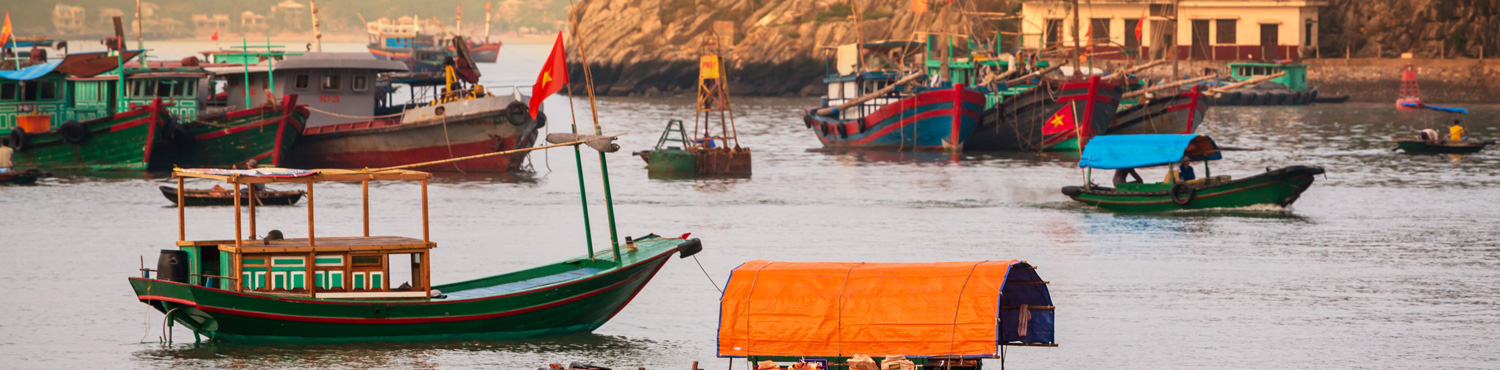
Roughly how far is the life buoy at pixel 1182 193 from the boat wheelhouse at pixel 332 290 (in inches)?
758

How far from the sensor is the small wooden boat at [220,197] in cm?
4003

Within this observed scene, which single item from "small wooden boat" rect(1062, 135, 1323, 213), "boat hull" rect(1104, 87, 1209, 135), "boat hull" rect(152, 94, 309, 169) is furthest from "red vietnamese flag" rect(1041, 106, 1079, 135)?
"boat hull" rect(152, 94, 309, 169)

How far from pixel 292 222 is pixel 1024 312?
24545 millimetres

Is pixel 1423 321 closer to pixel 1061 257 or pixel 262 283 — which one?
pixel 1061 257

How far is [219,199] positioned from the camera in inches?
1608

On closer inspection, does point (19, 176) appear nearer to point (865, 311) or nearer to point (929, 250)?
point (929, 250)

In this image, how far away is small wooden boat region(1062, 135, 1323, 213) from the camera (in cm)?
3647

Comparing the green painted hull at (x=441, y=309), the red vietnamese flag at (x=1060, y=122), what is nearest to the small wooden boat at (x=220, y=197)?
the green painted hull at (x=441, y=309)

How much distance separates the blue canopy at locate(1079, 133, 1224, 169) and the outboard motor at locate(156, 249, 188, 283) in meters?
22.0

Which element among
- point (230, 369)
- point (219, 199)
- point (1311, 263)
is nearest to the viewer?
point (230, 369)

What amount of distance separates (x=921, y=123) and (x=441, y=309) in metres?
41.4

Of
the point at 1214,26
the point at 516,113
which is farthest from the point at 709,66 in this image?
the point at 1214,26

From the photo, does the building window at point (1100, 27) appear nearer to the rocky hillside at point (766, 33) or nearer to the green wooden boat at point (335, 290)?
the rocky hillside at point (766, 33)

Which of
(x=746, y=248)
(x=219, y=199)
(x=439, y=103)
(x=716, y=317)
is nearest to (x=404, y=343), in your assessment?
(x=716, y=317)
